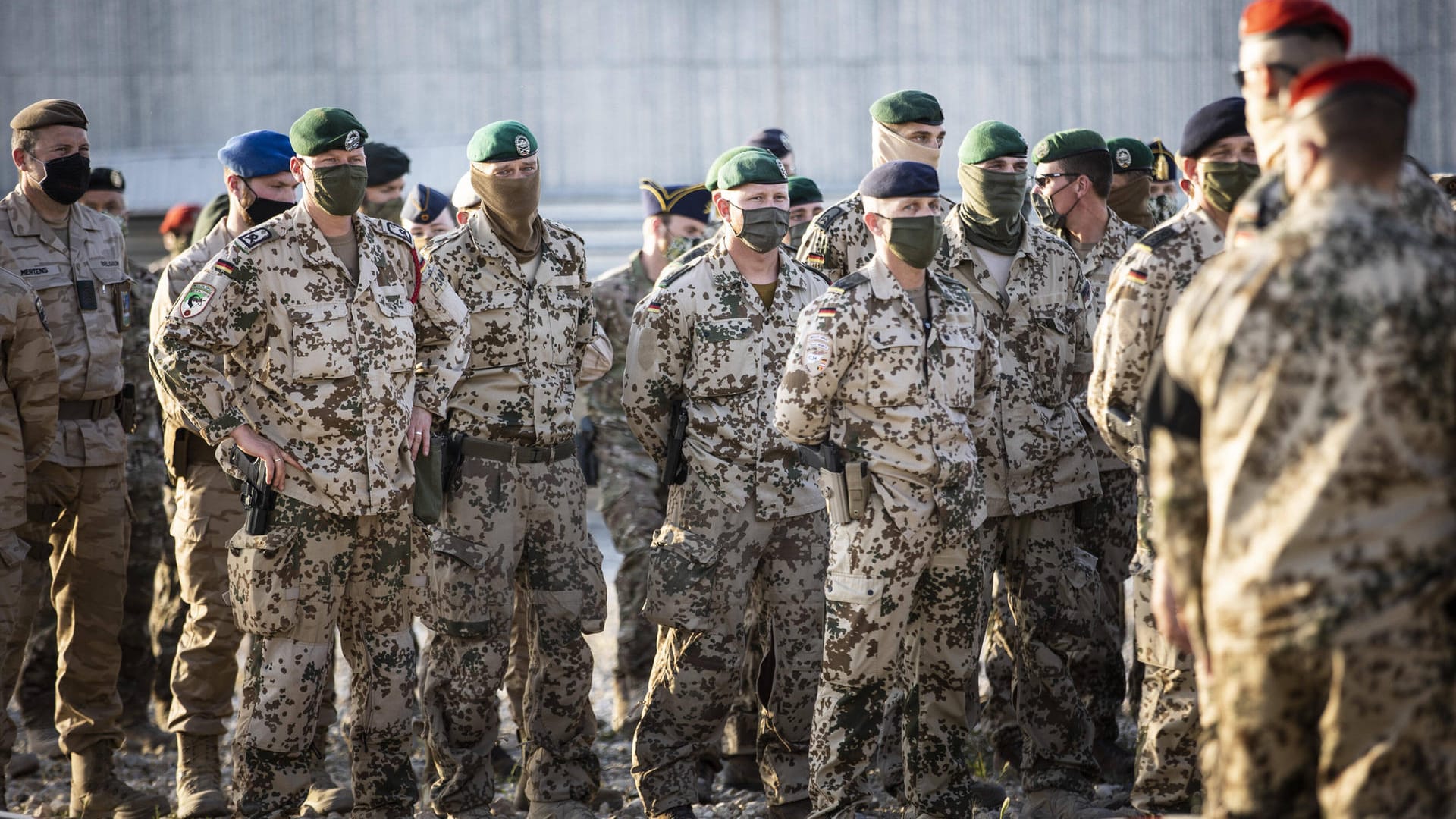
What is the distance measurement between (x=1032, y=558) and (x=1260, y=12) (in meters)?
2.31

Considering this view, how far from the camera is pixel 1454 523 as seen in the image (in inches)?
113

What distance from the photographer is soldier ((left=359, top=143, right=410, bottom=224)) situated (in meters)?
7.44

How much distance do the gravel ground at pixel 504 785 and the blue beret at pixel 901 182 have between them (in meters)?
2.29

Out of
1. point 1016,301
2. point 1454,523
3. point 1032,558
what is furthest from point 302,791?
point 1454,523

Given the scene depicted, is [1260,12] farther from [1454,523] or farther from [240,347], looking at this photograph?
[240,347]

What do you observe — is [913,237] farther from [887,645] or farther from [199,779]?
[199,779]

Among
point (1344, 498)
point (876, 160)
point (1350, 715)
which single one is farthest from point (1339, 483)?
point (876, 160)

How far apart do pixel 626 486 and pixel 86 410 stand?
2415 mm

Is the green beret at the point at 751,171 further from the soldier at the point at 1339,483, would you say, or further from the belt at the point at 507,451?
the soldier at the point at 1339,483

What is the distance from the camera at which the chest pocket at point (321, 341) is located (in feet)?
16.4

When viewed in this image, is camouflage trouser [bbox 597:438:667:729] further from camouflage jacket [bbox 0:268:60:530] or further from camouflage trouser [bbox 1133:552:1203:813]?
camouflage trouser [bbox 1133:552:1203:813]

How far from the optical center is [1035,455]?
18.4 feet

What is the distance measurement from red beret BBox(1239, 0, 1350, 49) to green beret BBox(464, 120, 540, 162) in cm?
274

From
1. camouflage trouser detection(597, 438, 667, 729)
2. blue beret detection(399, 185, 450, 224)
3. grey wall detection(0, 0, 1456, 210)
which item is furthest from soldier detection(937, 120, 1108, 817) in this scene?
grey wall detection(0, 0, 1456, 210)
